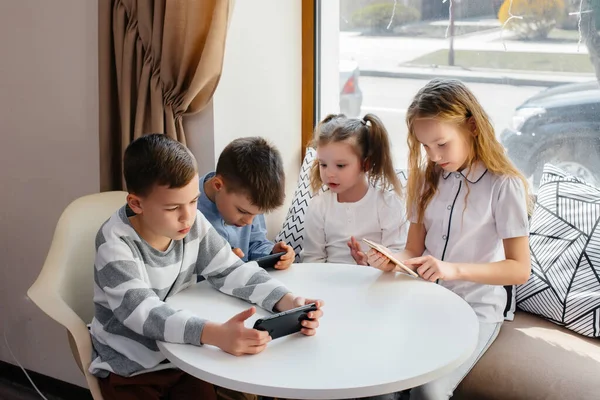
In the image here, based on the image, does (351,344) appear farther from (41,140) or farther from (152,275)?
(41,140)

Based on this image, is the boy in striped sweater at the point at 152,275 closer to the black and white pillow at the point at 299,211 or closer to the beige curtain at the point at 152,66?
the beige curtain at the point at 152,66

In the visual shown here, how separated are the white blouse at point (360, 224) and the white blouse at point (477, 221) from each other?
22 centimetres

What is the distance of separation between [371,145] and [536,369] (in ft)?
2.79

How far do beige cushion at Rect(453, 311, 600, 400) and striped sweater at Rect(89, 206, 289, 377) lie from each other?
634mm

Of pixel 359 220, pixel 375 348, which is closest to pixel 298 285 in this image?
pixel 375 348

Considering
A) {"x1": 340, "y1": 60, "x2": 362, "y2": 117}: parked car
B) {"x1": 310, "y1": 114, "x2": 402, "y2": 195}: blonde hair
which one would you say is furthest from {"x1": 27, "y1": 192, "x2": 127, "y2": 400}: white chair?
{"x1": 340, "y1": 60, "x2": 362, "y2": 117}: parked car

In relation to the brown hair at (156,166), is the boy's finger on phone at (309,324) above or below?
below

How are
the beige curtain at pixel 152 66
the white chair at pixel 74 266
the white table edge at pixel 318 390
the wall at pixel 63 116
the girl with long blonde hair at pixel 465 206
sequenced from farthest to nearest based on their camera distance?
the wall at pixel 63 116 → the beige curtain at pixel 152 66 → the girl with long blonde hair at pixel 465 206 → the white chair at pixel 74 266 → the white table edge at pixel 318 390

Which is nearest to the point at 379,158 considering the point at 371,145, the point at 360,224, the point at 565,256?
the point at 371,145

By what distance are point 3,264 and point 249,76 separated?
124cm

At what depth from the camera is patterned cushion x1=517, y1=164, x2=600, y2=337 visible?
2135 mm

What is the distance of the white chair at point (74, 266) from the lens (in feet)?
6.01

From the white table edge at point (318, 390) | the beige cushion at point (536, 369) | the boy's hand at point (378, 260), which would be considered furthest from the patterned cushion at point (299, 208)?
the white table edge at point (318, 390)

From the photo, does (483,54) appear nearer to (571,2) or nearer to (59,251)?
(571,2)
